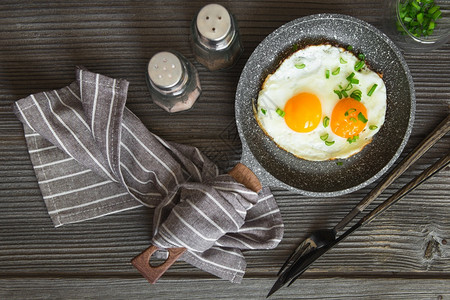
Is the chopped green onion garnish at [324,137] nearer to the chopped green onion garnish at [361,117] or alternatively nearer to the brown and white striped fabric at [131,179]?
the chopped green onion garnish at [361,117]

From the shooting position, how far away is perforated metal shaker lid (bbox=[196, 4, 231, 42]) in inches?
33.8

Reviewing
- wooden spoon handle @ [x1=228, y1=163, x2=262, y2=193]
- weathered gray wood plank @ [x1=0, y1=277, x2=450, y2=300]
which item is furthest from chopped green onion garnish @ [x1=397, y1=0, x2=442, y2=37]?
weathered gray wood plank @ [x1=0, y1=277, x2=450, y2=300]

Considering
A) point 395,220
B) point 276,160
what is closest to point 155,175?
point 276,160

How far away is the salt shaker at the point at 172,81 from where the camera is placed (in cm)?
87

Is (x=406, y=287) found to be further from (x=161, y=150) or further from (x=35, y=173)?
(x=35, y=173)

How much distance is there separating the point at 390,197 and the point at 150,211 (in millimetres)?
563

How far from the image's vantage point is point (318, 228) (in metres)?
1.04

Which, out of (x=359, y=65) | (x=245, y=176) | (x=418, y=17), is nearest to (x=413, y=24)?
(x=418, y=17)

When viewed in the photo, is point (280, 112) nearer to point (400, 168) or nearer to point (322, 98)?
point (322, 98)

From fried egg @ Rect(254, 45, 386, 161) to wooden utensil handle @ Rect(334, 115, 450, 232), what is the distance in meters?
0.09

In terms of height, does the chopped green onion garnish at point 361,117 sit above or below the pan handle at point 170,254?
above

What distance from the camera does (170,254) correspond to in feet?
3.06

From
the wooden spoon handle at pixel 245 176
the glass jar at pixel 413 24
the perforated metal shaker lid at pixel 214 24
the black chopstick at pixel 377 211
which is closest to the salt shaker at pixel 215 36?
the perforated metal shaker lid at pixel 214 24

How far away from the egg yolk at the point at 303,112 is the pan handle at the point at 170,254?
0.15m
